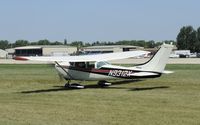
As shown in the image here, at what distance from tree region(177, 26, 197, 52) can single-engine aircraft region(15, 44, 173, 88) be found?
15072 cm

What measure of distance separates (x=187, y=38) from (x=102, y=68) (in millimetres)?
153081

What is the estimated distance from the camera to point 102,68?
22.8 meters

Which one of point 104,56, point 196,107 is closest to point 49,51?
point 104,56

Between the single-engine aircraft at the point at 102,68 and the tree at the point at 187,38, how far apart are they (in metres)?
151

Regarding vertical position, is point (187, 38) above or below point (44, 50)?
above

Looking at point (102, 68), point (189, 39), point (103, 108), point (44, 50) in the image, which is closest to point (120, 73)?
point (102, 68)

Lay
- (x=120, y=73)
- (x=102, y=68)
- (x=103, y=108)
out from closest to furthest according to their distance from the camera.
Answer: (x=103, y=108)
(x=120, y=73)
(x=102, y=68)

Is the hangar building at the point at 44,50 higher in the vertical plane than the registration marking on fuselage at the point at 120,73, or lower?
lower

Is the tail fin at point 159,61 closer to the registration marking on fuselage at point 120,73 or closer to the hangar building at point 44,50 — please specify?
the registration marking on fuselage at point 120,73

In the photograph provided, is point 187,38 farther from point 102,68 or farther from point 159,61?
point 159,61

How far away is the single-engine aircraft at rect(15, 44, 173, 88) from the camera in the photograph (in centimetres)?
2181

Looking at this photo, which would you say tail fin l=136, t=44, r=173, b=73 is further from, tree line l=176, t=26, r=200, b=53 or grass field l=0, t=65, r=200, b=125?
tree line l=176, t=26, r=200, b=53

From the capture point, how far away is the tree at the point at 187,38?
17100 cm

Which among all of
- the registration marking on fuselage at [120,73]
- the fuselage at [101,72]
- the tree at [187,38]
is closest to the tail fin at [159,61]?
the fuselage at [101,72]
